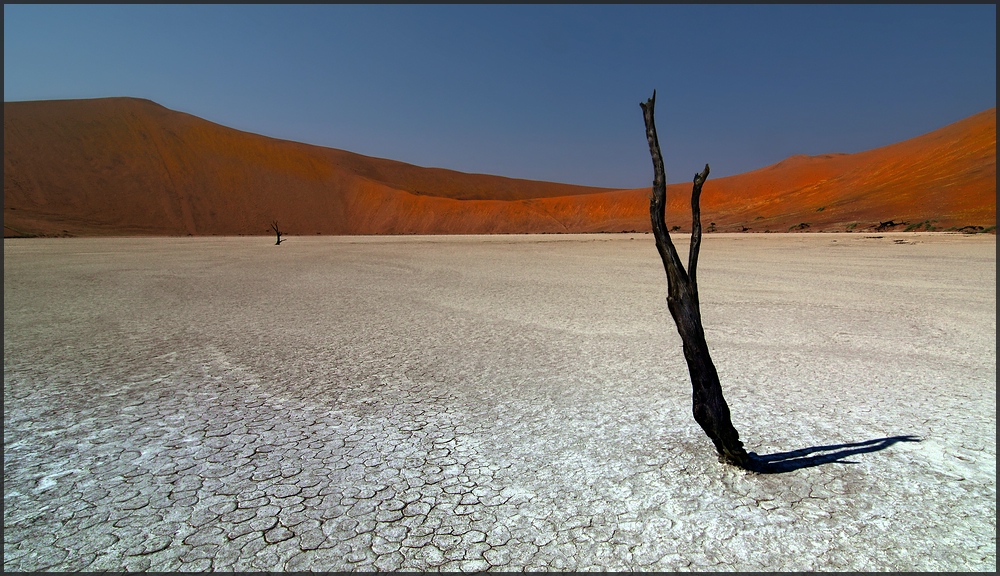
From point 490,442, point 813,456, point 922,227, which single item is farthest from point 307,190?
point 813,456

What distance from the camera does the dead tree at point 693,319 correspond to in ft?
11.0

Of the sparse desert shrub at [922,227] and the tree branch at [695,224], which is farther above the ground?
the tree branch at [695,224]

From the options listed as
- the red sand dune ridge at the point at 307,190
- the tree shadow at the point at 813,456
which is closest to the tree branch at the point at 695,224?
the tree shadow at the point at 813,456

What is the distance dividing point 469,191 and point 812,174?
65.9 m

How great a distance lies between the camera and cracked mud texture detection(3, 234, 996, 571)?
9.17 feet

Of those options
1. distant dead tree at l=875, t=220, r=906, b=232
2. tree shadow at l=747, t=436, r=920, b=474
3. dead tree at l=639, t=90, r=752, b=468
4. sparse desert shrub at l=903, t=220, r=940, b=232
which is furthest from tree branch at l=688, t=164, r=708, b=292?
distant dead tree at l=875, t=220, r=906, b=232

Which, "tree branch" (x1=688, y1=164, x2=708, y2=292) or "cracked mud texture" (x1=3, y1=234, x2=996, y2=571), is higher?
"tree branch" (x1=688, y1=164, x2=708, y2=292)

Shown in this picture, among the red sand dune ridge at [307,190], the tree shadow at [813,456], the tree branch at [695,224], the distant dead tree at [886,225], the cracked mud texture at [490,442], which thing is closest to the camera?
the cracked mud texture at [490,442]

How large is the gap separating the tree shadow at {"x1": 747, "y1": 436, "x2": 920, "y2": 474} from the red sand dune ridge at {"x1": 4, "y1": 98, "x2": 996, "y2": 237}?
3947 centimetres

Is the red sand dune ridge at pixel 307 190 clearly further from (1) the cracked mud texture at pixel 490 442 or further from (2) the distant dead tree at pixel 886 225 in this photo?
(1) the cracked mud texture at pixel 490 442

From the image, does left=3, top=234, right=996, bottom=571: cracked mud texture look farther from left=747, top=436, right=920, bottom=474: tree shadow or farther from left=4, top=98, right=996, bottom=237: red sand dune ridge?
left=4, top=98, right=996, bottom=237: red sand dune ridge

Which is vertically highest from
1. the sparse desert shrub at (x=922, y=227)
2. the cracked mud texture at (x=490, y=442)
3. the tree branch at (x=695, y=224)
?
the tree branch at (x=695, y=224)

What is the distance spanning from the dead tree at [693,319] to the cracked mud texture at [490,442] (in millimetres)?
225

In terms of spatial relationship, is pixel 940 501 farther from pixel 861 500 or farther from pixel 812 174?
pixel 812 174
